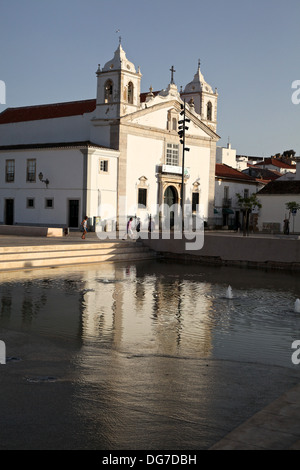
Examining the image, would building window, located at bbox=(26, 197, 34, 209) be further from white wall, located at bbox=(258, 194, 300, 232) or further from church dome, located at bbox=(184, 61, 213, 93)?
white wall, located at bbox=(258, 194, 300, 232)

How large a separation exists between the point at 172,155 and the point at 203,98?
7.06 metres

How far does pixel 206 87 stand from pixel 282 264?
2787 cm

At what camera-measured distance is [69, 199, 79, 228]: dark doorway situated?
3697cm

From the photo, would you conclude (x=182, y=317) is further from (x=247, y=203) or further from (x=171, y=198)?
(x=247, y=203)

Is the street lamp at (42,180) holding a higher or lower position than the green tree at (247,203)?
higher

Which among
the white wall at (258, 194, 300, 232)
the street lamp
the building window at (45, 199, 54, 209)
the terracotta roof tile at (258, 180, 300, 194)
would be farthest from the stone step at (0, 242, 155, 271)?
the terracotta roof tile at (258, 180, 300, 194)

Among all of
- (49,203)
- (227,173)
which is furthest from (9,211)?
(227,173)

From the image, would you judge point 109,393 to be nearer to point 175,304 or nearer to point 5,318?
point 5,318

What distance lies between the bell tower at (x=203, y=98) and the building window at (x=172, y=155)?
466 centimetres

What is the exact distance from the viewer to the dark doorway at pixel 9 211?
40.2 metres

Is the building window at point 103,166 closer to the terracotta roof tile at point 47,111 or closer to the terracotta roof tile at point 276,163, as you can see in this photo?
the terracotta roof tile at point 47,111

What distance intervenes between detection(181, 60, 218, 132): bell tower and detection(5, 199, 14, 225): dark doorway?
1714cm

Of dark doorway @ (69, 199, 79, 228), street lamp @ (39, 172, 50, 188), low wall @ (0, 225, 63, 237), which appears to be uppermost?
street lamp @ (39, 172, 50, 188)

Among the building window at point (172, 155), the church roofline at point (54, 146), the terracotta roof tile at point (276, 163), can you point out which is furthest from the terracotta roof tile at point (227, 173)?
the terracotta roof tile at point (276, 163)
